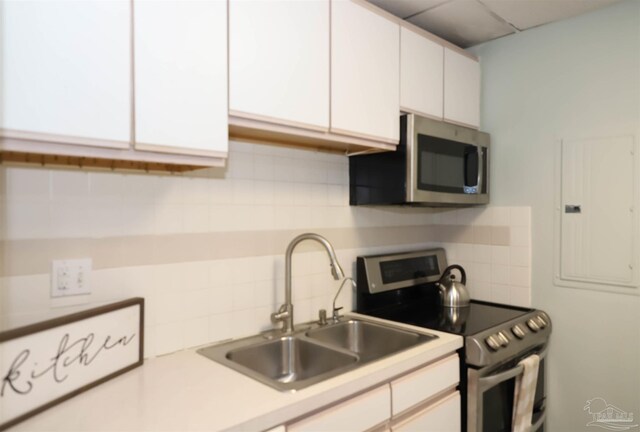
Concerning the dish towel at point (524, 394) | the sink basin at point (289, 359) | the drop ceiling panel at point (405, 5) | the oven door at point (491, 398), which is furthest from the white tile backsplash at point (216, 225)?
the drop ceiling panel at point (405, 5)

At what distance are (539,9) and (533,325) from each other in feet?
4.64

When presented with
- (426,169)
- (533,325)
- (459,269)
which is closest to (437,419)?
(533,325)

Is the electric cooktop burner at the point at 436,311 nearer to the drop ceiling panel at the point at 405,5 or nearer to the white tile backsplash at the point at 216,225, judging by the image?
the white tile backsplash at the point at 216,225

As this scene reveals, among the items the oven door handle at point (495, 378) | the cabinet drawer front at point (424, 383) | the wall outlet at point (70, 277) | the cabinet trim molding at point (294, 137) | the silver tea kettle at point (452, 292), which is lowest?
the oven door handle at point (495, 378)

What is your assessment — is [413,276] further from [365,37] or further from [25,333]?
[25,333]

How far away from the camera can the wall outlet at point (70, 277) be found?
1216 millimetres

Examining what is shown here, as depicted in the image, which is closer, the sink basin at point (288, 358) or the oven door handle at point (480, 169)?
the sink basin at point (288, 358)

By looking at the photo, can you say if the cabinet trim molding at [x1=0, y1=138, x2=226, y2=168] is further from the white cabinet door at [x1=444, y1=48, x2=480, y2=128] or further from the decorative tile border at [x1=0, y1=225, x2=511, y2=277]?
the white cabinet door at [x1=444, y1=48, x2=480, y2=128]

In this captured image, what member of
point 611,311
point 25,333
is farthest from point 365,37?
point 611,311

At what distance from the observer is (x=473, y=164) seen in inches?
83.0

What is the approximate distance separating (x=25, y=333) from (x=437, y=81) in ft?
5.98

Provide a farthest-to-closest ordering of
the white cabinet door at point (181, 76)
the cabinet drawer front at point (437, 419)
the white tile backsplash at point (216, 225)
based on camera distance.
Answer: the cabinet drawer front at point (437, 419), the white tile backsplash at point (216, 225), the white cabinet door at point (181, 76)

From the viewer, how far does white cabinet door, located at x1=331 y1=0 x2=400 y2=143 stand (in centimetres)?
156

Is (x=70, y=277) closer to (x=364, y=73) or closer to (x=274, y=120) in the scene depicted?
(x=274, y=120)
